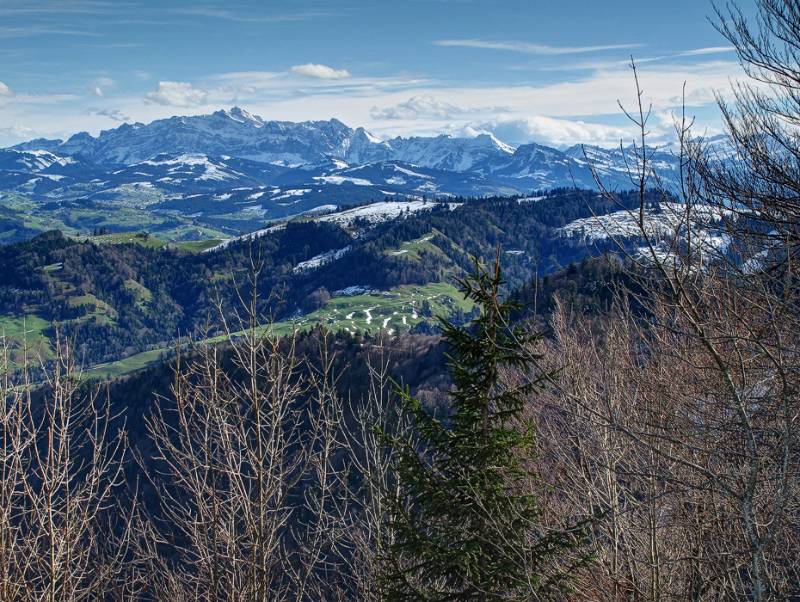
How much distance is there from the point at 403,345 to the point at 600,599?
136185mm

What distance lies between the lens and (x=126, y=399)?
160 metres

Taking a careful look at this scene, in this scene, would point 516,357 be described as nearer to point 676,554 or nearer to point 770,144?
point 676,554

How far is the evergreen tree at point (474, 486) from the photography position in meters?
11.3

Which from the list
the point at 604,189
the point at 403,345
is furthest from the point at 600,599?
the point at 403,345

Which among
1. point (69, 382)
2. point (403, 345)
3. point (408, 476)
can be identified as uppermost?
point (69, 382)

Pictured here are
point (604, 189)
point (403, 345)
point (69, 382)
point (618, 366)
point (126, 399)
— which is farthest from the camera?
point (126, 399)

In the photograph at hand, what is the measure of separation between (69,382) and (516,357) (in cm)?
873

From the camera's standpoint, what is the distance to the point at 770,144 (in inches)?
484

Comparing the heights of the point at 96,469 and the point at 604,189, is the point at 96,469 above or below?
below

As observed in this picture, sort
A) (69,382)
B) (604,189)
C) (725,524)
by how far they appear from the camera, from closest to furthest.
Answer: (604,189)
(725,524)
(69,382)

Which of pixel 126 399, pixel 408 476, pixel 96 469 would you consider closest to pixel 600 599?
pixel 408 476

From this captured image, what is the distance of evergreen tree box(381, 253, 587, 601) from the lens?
37.2 ft

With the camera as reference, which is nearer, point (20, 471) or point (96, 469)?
point (20, 471)

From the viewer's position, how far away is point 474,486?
11359 mm
